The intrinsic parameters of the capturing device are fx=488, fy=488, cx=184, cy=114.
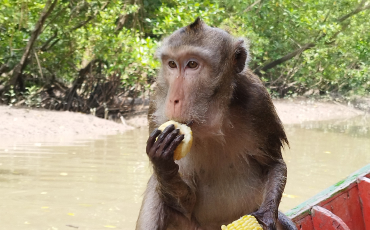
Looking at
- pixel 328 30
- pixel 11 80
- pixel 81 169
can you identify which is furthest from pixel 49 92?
pixel 328 30

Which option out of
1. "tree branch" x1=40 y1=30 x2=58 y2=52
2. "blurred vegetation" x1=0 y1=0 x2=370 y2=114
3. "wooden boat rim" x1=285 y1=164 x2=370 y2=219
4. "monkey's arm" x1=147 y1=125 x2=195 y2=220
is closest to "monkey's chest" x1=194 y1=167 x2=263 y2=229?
"monkey's arm" x1=147 y1=125 x2=195 y2=220

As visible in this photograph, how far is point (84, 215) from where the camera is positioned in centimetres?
664

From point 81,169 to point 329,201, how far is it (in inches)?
211

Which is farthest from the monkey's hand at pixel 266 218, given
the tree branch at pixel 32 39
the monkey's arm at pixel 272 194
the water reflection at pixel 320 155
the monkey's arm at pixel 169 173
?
the tree branch at pixel 32 39

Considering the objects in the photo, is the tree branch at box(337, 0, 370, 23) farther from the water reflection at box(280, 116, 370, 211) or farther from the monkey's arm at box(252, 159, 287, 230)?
the monkey's arm at box(252, 159, 287, 230)

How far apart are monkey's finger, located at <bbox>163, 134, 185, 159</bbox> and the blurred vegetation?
7275 mm

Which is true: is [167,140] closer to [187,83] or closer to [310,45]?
[187,83]

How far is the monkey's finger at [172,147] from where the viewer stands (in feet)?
10.0

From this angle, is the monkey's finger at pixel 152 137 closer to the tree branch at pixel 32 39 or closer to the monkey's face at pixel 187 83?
the monkey's face at pixel 187 83

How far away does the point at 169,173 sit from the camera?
11.1ft

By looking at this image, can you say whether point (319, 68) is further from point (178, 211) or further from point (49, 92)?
point (178, 211)

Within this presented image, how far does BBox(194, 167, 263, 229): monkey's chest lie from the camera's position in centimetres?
377

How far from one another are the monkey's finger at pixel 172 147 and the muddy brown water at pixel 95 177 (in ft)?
11.0

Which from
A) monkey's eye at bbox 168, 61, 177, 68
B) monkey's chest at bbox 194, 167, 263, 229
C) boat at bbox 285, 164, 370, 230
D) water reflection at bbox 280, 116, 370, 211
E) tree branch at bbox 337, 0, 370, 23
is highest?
tree branch at bbox 337, 0, 370, 23
